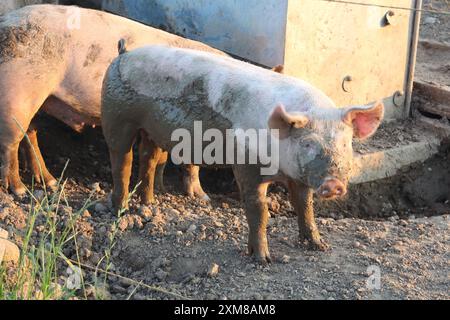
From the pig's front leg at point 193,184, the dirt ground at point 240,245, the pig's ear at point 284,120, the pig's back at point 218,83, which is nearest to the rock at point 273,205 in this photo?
the dirt ground at point 240,245

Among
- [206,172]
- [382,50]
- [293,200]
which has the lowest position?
[206,172]

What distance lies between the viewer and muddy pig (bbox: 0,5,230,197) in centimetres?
545

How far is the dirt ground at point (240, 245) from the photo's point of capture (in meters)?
4.30

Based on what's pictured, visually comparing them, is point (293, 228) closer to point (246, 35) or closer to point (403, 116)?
point (246, 35)

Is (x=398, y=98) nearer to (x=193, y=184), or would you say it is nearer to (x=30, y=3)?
(x=193, y=184)

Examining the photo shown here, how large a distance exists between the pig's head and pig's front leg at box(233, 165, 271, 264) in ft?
1.04

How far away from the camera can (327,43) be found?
20.6 feet

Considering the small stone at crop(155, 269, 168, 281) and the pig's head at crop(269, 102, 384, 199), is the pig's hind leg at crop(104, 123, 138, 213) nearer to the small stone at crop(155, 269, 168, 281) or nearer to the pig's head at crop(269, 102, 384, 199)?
the small stone at crop(155, 269, 168, 281)

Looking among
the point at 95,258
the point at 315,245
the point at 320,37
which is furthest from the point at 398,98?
the point at 95,258

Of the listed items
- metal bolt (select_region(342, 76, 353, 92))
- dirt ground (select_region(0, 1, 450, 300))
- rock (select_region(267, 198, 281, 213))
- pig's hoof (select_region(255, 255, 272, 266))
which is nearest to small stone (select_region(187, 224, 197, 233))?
Answer: dirt ground (select_region(0, 1, 450, 300))

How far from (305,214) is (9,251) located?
1682 mm

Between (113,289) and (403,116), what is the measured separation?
366 centimetres

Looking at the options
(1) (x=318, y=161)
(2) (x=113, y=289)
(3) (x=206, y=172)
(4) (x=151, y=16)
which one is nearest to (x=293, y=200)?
(1) (x=318, y=161)

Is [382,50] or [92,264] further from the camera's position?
[382,50]
